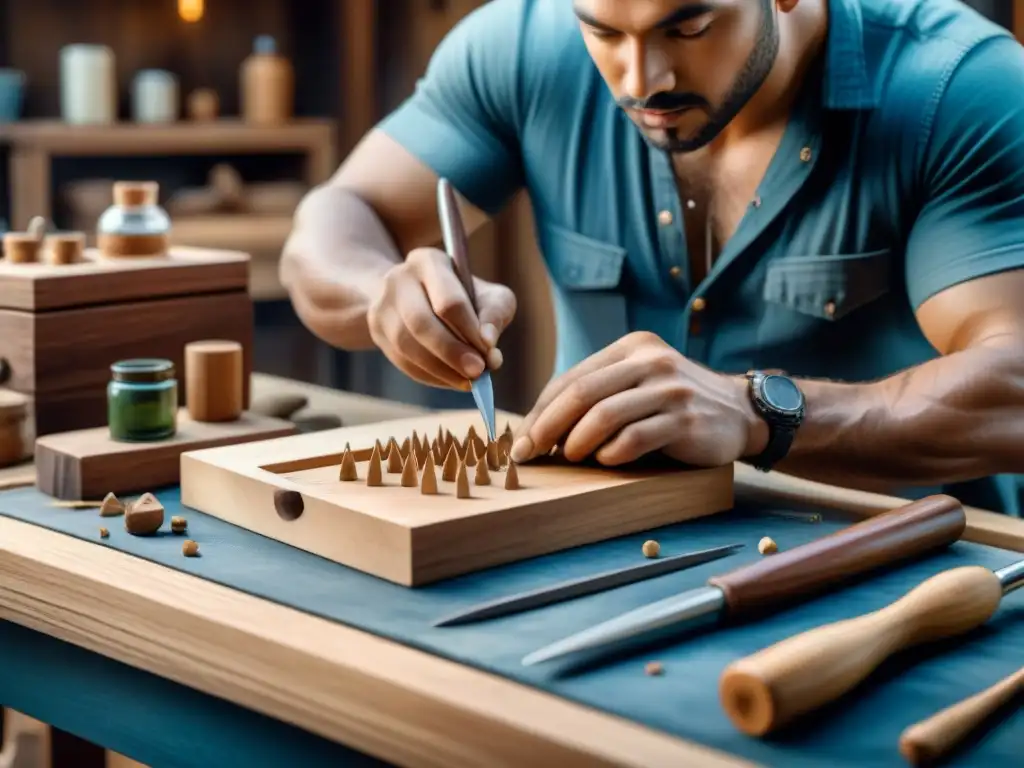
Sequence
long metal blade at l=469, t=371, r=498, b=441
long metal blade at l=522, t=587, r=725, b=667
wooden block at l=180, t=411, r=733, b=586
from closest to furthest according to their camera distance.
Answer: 1. long metal blade at l=522, t=587, r=725, b=667
2. wooden block at l=180, t=411, r=733, b=586
3. long metal blade at l=469, t=371, r=498, b=441

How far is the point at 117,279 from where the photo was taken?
1.79m

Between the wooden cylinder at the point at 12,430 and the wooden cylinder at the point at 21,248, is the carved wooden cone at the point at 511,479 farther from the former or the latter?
the wooden cylinder at the point at 21,248

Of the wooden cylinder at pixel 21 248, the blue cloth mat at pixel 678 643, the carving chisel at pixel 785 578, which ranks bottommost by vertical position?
the blue cloth mat at pixel 678 643

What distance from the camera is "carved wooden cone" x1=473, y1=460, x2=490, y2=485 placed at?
135cm

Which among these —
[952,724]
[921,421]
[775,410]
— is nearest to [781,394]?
[775,410]

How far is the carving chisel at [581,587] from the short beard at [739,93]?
691 millimetres

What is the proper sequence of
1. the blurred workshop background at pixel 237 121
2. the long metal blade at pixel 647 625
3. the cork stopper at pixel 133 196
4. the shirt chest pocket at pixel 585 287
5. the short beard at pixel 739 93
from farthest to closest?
the blurred workshop background at pixel 237 121, the shirt chest pocket at pixel 585 287, the cork stopper at pixel 133 196, the short beard at pixel 739 93, the long metal blade at pixel 647 625

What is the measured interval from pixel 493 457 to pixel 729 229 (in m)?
0.81

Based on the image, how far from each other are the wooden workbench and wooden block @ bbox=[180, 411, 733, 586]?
118 mm

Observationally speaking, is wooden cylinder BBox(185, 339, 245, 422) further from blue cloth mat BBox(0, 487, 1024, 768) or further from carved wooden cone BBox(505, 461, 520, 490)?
carved wooden cone BBox(505, 461, 520, 490)

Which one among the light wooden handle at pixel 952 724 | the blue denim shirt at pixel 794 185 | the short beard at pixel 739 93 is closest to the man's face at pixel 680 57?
the short beard at pixel 739 93

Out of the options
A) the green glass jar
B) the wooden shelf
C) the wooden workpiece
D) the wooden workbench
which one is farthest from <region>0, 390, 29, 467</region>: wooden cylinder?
the wooden shelf

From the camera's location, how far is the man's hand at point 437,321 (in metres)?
1.56

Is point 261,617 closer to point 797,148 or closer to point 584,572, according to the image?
point 584,572
